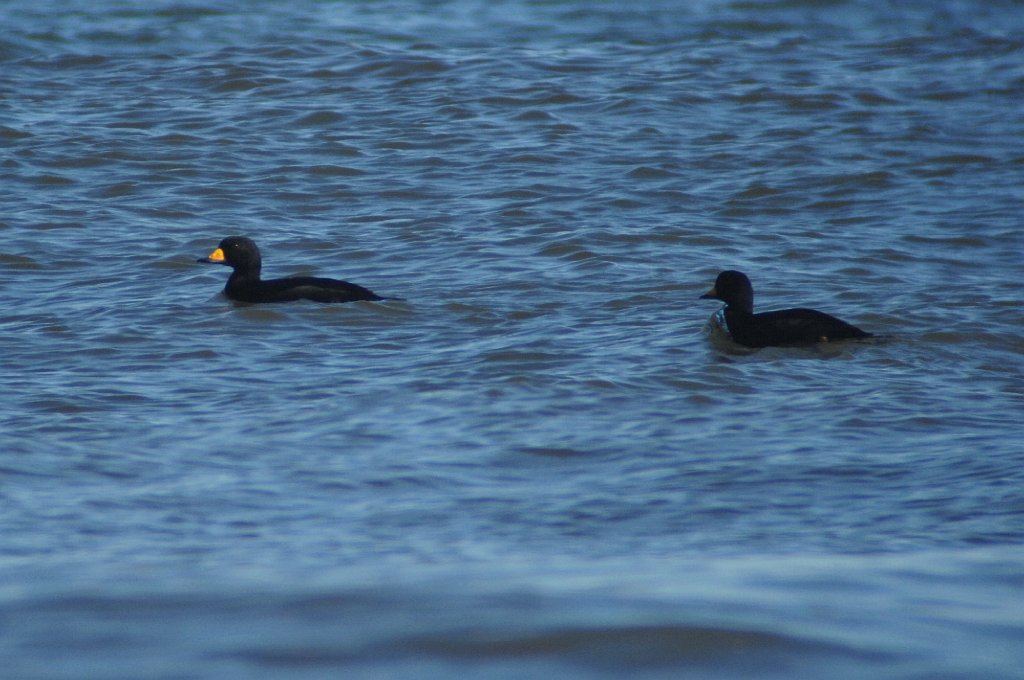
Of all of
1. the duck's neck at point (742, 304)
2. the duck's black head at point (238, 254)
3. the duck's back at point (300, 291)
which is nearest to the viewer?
the duck's neck at point (742, 304)

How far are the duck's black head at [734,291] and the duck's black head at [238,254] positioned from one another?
3.57m

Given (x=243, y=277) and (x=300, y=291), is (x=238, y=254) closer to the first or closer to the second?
(x=243, y=277)

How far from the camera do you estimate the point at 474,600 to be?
533 centimetres

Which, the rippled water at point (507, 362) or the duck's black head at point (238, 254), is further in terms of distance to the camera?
the duck's black head at point (238, 254)

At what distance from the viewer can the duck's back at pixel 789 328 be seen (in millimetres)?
10352

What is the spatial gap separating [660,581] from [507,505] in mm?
1512

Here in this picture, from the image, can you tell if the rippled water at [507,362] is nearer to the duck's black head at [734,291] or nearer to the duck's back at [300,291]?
the duck's back at [300,291]

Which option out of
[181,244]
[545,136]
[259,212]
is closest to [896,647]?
[181,244]

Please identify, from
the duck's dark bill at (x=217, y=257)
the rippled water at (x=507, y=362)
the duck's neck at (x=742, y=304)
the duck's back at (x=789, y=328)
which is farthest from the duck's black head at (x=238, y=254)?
the duck's back at (x=789, y=328)

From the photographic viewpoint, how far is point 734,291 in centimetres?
1122

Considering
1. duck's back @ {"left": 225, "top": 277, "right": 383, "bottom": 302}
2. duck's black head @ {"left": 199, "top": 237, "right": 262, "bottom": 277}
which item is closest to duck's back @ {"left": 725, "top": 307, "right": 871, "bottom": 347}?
duck's back @ {"left": 225, "top": 277, "right": 383, "bottom": 302}

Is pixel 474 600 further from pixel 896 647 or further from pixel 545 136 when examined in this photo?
pixel 545 136

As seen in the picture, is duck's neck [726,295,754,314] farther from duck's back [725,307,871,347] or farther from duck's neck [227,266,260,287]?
duck's neck [227,266,260,287]

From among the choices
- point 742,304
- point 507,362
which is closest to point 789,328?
point 742,304
